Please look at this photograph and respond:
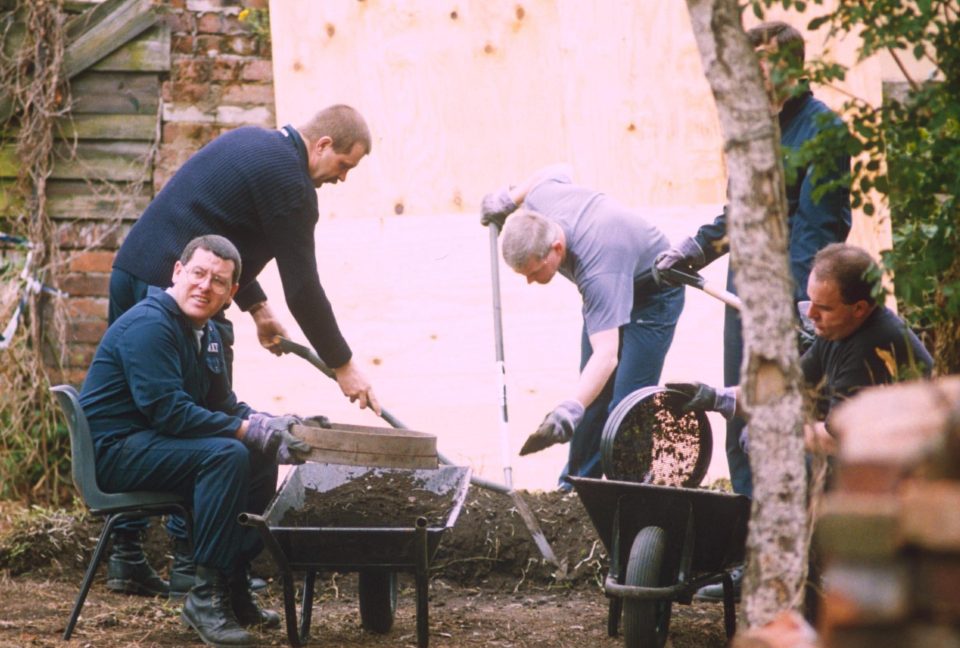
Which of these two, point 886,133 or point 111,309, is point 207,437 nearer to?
point 111,309

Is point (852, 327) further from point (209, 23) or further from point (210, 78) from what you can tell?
point (209, 23)

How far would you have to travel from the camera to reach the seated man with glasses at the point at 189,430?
354 centimetres

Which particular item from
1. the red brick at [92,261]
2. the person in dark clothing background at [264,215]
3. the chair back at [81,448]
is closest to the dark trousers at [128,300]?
the person in dark clothing background at [264,215]

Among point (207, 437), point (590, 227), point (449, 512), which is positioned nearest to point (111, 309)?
point (207, 437)

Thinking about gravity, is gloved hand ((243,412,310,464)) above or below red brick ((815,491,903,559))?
below

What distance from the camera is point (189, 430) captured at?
3604 mm

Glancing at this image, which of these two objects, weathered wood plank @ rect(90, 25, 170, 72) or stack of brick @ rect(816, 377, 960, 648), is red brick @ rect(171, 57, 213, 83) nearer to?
weathered wood plank @ rect(90, 25, 170, 72)

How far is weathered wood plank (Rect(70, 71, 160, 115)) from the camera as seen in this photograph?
18.2 feet

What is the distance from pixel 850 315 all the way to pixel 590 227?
4.59 feet

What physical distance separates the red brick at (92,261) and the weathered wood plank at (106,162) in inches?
14.0

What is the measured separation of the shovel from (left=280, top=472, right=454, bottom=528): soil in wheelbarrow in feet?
2.02

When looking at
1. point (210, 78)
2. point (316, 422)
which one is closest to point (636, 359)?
point (316, 422)

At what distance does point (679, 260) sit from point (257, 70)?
241cm

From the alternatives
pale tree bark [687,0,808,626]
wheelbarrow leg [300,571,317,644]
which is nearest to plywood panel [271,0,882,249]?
wheelbarrow leg [300,571,317,644]
